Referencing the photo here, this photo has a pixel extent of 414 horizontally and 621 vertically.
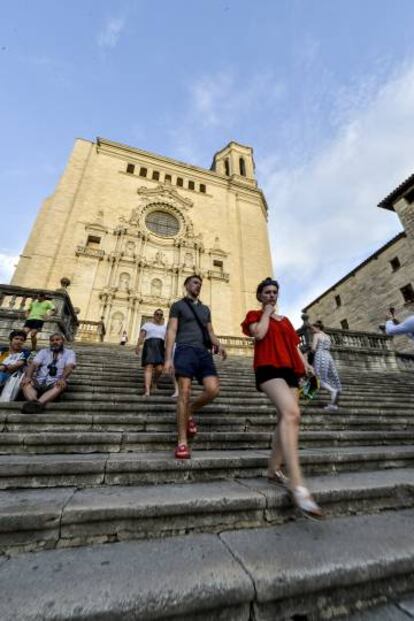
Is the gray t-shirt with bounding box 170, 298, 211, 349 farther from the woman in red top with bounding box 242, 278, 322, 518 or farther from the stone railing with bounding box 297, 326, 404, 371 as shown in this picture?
the stone railing with bounding box 297, 326, 404, 371

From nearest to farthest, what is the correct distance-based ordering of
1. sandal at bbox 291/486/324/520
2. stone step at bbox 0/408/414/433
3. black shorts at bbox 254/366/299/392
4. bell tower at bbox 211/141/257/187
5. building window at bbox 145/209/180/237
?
1. sandal at bbox 291/486/324/520
2. black shorts at bbox 254/366/299/392
3. stone step at bbox 0/408/414/433
4. building window at bbox 145/209/180/237
5. bell tower at bbox 211/141/257/187

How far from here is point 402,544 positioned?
5.40 feet

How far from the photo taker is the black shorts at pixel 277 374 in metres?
2.30

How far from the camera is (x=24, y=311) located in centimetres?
874

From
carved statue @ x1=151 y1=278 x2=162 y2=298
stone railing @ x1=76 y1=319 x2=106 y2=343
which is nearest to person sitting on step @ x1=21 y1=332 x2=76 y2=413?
stone railing @ x1=76 y1=319 x2=106 y2=343

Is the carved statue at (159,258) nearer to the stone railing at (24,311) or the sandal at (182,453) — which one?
the stone railing at (24,311)

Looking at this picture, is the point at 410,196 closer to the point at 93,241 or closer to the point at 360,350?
the point at 360,350

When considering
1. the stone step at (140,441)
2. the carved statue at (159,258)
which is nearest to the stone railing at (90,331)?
the carved statue at (159,258)

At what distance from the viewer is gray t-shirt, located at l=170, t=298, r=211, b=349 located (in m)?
3.05

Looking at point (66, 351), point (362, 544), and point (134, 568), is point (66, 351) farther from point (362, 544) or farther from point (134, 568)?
point (362, 544)

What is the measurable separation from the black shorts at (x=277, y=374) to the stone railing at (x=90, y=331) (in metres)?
14.4

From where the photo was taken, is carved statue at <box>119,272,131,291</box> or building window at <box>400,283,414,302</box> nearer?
building window at <box>400,283,414,302</box>

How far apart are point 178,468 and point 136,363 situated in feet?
18.3

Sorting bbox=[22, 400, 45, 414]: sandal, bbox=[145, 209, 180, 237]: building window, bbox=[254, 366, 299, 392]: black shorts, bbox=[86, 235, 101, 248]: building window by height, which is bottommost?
bbox=[22, 400, 45, 414]: sandal
